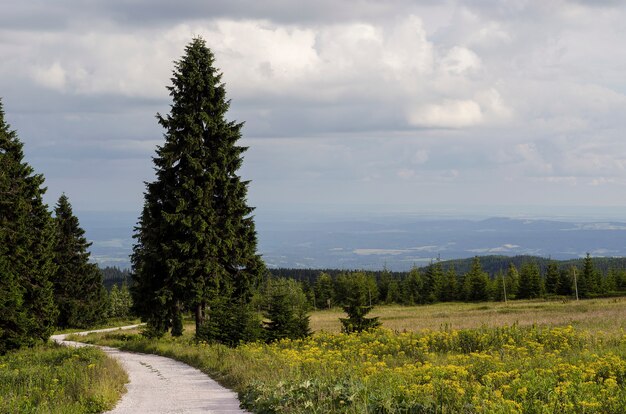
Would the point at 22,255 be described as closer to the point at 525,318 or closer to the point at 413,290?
the point at 525,318

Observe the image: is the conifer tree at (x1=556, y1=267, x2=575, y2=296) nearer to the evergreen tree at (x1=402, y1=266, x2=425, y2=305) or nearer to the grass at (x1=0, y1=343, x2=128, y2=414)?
the evergreen tree at (x1=402, y1=266, x2=425, y2=305)

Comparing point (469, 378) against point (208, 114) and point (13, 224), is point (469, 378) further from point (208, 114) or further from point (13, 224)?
point (13, 224)

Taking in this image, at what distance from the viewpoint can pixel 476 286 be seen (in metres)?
92.2

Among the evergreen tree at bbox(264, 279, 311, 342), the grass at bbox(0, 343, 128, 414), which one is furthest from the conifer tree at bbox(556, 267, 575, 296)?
the grass at bbox(0, 343, 128, 414)

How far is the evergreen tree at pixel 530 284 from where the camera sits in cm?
8781

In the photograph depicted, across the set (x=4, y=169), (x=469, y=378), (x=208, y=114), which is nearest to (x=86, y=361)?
(x=469, y=378)

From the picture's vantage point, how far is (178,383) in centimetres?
1514

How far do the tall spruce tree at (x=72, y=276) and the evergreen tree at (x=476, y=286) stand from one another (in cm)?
5473

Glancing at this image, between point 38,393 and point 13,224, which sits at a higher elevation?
point 13,224

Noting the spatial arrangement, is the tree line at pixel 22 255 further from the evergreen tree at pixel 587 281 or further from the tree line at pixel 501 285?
the evergreen tree at pixel 587 281

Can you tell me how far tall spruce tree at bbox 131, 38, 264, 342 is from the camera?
2980 centimetres

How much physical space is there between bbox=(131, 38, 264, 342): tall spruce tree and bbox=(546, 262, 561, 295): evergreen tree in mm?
69708

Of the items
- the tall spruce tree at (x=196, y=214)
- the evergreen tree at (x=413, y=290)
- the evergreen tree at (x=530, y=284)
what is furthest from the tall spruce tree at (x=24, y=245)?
the evergreen tree at (x=530, y=284)

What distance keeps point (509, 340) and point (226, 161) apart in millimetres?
17734
